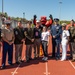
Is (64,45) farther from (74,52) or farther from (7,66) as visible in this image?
(7,66)

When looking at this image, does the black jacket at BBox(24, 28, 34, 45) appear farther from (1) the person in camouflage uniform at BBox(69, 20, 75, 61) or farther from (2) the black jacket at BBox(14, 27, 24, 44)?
(1) the person in camouflage uniform at BBox(69, 20, 75, 61)

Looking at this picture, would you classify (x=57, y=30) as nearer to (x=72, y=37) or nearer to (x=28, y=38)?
(x=72, y=37)

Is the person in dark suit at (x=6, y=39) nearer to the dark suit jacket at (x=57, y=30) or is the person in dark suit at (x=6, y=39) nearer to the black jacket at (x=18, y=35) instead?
the black jacket at (x=18, y=35)

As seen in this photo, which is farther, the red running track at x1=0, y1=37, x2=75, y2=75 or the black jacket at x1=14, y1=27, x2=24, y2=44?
the black jacket at x1=14, y1=27, x2=24, y2=44

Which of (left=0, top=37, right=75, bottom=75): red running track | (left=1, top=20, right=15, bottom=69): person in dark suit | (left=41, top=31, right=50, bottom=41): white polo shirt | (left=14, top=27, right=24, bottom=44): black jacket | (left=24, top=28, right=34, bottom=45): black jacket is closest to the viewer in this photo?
(left=0, top=37, right=75, bottom=75): red running track

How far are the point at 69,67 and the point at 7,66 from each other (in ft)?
8.65

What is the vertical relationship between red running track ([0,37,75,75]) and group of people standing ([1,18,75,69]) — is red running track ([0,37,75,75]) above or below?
below

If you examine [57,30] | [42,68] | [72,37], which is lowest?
[42,68]

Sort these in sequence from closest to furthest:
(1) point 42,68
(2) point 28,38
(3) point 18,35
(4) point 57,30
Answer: (1) point 42,68
(3) point 18,35
(2) point 28,38
(4) point 57,30

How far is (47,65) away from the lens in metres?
10.8

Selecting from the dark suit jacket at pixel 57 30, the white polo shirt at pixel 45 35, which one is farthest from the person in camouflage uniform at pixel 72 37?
the white polo shirt at pixel 45 35

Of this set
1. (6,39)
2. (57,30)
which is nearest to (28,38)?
(6,39)

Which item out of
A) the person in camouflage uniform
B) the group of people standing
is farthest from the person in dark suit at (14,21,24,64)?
the person in camouflage uniform

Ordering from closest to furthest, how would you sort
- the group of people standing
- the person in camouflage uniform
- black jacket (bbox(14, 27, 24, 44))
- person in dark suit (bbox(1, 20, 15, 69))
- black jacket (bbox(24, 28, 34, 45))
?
person in dark suit (bbox(1, 20, 15, 69)), black jacket (bbox(14, 27, 24, 44)), the group of people standing, black jacket (bbox(24, 28, 34, 45)), the person in camouflage uniform
